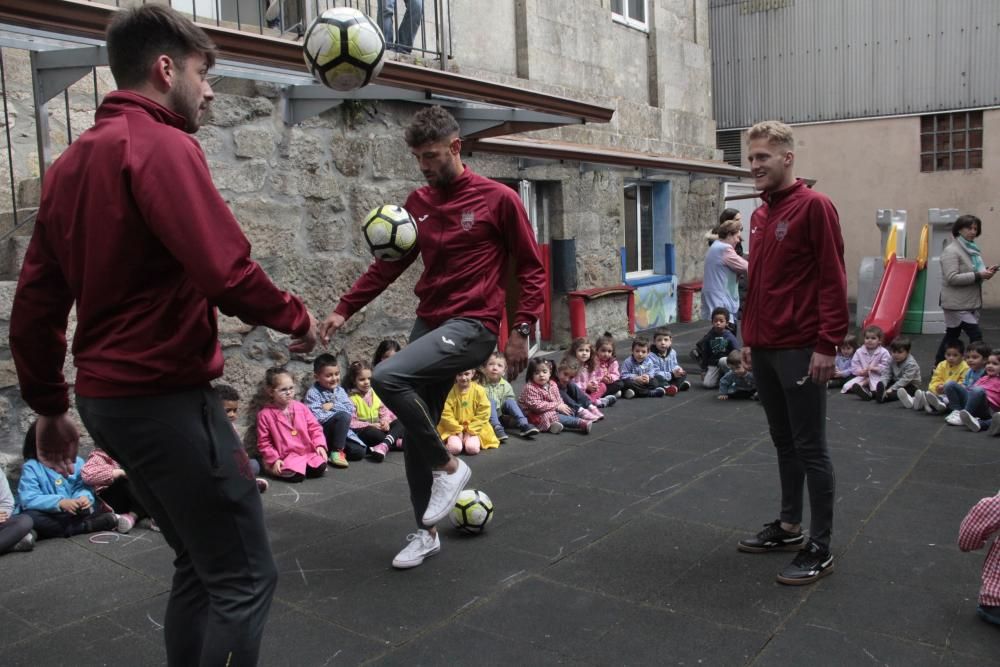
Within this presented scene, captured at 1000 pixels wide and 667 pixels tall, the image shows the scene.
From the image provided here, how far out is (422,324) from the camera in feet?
13.4

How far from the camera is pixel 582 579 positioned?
3.86 metres

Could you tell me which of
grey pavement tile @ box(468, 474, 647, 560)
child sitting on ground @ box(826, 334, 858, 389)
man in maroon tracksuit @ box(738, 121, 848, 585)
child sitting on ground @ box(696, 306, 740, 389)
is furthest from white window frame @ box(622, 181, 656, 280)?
man in maroon tracksuit @ box(738, 121, 848, 585)

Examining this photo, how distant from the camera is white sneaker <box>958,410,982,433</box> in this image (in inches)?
268

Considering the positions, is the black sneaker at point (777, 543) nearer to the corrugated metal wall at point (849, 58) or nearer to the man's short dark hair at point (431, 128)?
the man's short dark hair at point (431, 128)

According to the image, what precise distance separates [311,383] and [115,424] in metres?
4.58

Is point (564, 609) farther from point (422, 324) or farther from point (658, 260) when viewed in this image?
point (658, 260)

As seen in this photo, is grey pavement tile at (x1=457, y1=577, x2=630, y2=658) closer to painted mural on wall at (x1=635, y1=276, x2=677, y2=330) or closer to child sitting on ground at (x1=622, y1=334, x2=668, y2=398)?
child sitting on ground at (x1=622, y1=334, x2=668, y2=398)

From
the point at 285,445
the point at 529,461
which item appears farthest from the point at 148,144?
the point at 529,461

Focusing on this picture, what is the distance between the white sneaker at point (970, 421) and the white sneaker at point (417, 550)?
469cm

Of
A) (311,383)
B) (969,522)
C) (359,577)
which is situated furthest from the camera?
(311,383)

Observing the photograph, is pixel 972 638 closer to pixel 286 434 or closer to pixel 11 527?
pixel 286 434

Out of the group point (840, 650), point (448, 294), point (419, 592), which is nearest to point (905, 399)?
point (840, 650)

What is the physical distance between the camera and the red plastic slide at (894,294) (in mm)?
11680

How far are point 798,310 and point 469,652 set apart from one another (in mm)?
1903
